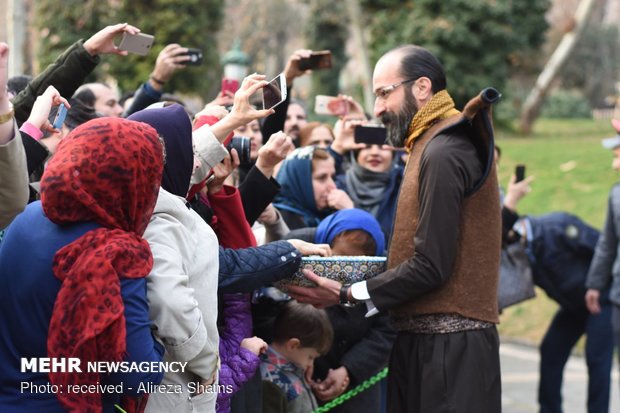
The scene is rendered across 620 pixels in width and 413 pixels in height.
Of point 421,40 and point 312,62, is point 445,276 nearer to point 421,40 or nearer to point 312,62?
point 312,62

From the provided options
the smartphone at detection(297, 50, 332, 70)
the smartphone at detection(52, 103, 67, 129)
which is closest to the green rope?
the smartphone at detection(297, 50, 332, 70)

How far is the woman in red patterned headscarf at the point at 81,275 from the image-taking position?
2.67 metres

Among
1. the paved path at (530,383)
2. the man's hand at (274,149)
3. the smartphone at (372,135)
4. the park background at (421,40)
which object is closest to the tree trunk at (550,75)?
the park background at (421,40)

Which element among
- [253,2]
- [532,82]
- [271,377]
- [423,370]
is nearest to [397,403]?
[423,370]

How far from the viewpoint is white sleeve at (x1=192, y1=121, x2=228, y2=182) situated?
3.64 meters

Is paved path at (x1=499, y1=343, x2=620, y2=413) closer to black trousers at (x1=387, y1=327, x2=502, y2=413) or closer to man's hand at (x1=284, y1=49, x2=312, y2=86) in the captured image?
man's hand at (x1=284, y1=49, x2=312, y2=86)

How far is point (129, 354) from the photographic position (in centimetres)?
275

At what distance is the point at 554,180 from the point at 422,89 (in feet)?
43.0

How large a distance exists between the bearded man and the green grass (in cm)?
702

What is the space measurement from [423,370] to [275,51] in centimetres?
3962

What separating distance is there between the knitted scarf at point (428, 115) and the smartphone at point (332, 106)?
76.3 inches

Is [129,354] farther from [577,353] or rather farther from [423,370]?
[577,353]

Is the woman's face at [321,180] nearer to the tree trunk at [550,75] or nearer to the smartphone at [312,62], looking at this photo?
the smartphone at [312,62]

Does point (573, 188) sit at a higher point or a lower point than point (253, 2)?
lower
